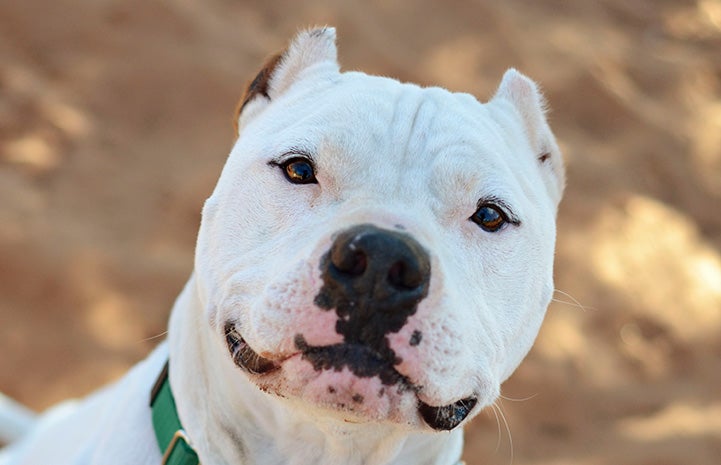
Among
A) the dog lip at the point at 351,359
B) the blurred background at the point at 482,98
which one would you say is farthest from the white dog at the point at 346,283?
the blurred background at the point at 482,98

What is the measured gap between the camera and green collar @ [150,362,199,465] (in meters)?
2.14

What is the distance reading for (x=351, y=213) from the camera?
188 centimetres

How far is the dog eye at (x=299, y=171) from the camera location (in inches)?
81.3

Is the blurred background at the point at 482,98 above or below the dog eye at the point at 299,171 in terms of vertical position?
above

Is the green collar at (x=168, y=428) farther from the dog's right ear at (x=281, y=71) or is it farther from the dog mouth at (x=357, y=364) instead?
the dog's right ear at (x=281, y=71)

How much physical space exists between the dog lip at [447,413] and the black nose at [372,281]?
0.22 m

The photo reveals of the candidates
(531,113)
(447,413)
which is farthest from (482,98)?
(447,413)

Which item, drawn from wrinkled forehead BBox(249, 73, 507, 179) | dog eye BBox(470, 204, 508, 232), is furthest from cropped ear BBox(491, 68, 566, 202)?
dog eye BBox(470, 204, 508, 232)

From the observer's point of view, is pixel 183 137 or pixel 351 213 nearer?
pixel 351 213

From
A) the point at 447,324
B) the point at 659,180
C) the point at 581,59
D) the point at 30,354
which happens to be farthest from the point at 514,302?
the point at 581,59

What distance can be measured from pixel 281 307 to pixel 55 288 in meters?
2.70

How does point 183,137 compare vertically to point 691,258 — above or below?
A: below

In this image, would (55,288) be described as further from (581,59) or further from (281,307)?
(581,59)

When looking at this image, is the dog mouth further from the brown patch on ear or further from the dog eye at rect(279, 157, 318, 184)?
the brown patch on ear
